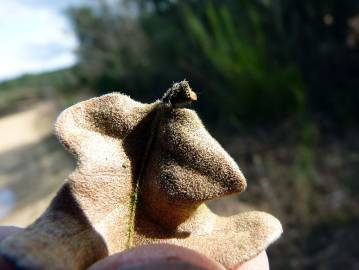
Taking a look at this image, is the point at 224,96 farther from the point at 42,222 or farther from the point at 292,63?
the point at 42,222

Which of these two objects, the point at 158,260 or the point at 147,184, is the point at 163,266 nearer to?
the point at 158,260

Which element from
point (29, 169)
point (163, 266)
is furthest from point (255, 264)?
point (29, 169)

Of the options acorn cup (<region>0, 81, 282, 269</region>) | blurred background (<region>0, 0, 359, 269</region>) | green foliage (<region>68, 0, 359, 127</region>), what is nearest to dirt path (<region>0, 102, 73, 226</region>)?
blurred background (<region>0, 0, 359, 269</region>)

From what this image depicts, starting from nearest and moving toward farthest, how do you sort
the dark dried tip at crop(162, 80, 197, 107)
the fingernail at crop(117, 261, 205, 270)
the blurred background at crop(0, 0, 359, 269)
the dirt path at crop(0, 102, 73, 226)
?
the fingernail at crop(117, 261, 205, 270), the dark dried tip at crop(162, 80, 197, 107), the blurred background at crop(0, 0, 359, 269), the dirt path at crop(0, 102, 73, 226)

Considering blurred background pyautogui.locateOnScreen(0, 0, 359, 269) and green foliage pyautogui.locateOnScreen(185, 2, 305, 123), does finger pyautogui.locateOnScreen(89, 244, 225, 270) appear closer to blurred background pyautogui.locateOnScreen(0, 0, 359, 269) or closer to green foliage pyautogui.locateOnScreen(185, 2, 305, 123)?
blurred background pyautogui.locateOnScreen(0, 0, 359, 269)

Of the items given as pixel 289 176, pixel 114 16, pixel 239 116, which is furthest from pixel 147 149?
pixel 114 16

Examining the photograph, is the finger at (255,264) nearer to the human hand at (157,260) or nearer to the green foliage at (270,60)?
the human hand at (157,260)

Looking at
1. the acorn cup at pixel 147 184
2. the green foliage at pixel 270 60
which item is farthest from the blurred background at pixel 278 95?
the acorn cup at pixel 147 184
